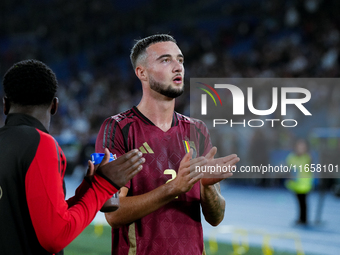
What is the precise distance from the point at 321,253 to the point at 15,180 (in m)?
5.70

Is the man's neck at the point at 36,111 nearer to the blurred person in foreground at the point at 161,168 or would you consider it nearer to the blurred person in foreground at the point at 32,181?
the blurred person in foreground at the point at 32,181

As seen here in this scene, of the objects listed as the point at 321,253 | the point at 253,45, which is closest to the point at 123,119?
the point at 321,253

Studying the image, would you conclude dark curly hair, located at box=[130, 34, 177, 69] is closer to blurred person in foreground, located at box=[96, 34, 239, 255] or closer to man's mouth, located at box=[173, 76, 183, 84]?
blurred person in foreground, located at box=[96, 34, 239, 255]

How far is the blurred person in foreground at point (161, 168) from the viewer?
2455 millimetres

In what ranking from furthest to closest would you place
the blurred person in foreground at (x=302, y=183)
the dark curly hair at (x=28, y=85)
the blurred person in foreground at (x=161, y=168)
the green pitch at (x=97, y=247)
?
the blurred person in foreground at (x=302, y=183) → the green pitch at (x=97, y=247) → the blurred person in foreground at (x=161, y=168) → the dark curly hair at (x=28, y=85)

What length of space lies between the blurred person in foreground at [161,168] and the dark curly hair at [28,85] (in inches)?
33.5

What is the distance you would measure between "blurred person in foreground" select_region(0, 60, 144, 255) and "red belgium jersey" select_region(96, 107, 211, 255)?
2.53ft

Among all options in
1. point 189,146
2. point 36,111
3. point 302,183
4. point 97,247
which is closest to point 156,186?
point 189,146

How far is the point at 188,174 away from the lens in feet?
7.54

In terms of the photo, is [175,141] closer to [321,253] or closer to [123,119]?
[123,119]

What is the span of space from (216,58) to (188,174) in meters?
15.4

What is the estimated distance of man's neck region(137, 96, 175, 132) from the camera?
2.90 meters

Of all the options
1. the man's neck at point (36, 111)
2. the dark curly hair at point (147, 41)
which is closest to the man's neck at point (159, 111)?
the dark curly hair at point (147, 41)

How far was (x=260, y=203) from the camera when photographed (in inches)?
418
